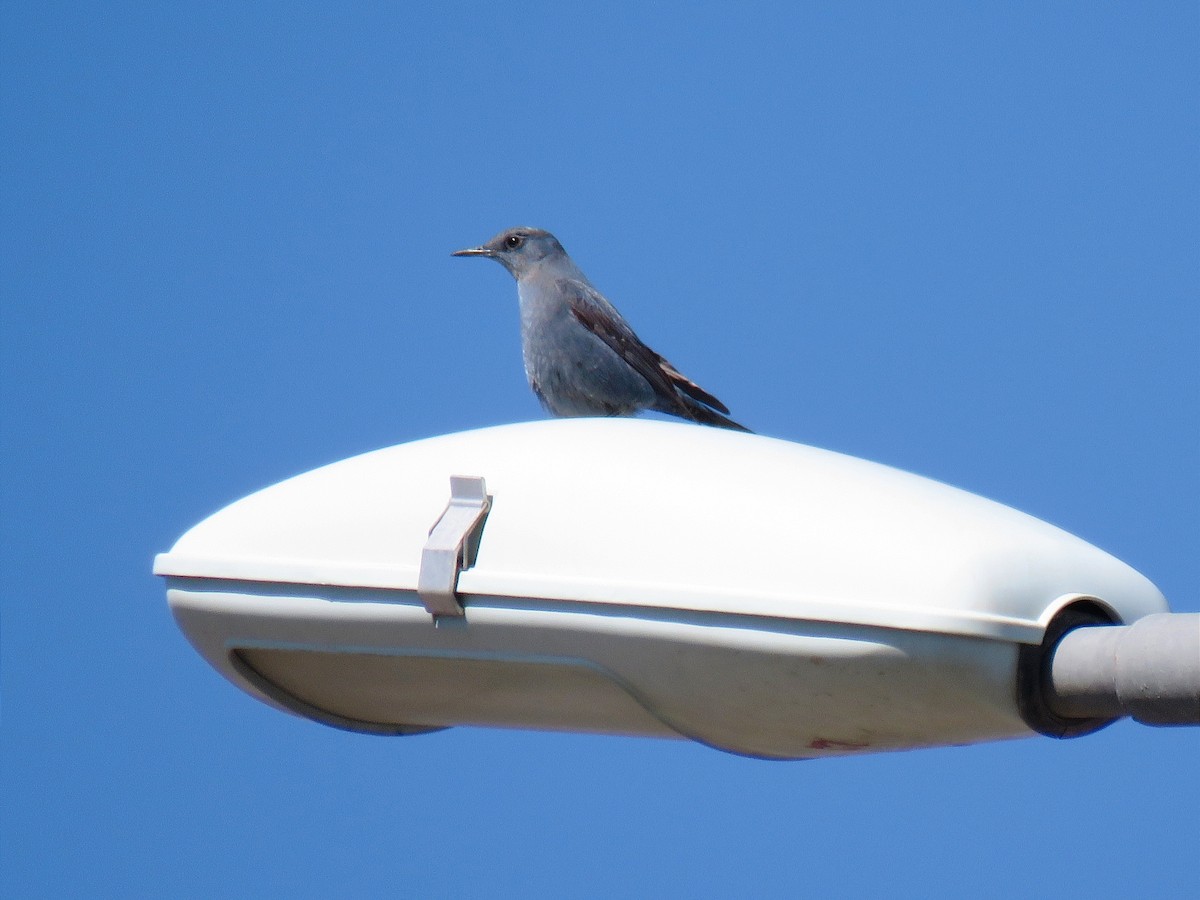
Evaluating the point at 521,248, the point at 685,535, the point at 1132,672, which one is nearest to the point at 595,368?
the point at 521,248

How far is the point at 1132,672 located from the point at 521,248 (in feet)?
22.6

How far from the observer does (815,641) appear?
6.96 feet

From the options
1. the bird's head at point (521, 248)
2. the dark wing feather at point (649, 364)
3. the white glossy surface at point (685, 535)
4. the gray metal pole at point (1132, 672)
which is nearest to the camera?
the gray metal pole at point (1132, 672)

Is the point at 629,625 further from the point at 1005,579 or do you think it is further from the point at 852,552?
the point at 1005,579

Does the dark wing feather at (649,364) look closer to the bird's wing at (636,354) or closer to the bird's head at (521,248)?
the bird's wing at (636,354)

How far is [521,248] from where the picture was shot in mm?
8766

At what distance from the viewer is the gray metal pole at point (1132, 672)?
6.49ft

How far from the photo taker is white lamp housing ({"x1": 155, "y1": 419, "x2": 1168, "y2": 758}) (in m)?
2.12

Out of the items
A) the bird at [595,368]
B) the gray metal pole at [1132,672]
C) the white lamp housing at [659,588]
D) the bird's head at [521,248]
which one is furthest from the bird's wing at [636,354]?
the gray metal pole at [1132,672]

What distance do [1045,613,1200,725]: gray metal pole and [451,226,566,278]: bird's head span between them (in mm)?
6650

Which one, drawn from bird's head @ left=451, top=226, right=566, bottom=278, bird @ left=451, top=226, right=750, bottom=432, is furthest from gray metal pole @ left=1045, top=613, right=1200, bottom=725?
bird's head @ left=451, top=226, right=566, bottom=278

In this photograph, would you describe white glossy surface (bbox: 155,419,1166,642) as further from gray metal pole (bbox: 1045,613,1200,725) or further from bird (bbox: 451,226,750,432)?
bird (bbox: 451,226,750,432)

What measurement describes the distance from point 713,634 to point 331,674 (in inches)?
29.1

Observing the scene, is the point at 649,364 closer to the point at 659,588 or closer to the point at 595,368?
Result: the point at 595,368
